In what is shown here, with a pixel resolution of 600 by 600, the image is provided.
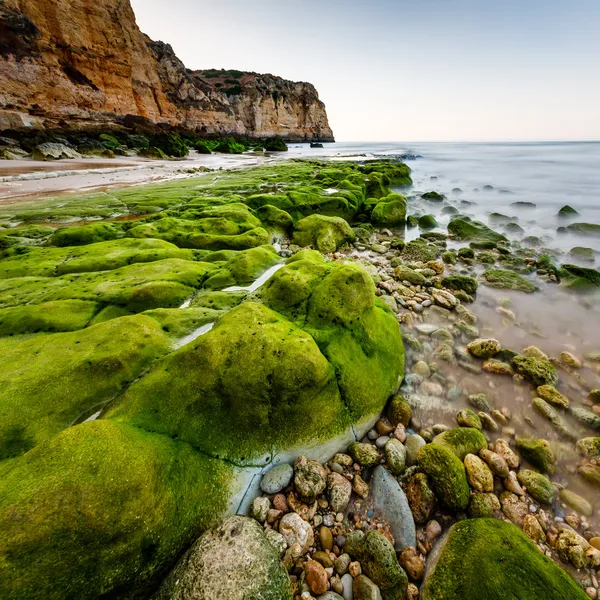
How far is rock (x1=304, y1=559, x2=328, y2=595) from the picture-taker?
227 centimetres

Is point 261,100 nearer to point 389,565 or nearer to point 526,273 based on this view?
point 526,273

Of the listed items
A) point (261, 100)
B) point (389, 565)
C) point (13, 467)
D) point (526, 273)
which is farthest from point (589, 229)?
point (261, 100)

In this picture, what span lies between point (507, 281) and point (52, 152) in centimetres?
3972

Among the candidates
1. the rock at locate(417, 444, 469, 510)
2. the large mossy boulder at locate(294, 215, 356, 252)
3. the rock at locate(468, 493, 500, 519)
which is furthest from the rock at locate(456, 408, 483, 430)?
the large mossy boulder at locate(294, 215, 356, 252)

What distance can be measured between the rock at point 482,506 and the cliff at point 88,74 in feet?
164

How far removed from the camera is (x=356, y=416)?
3.47 m

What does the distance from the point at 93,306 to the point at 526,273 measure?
1067 centimetres

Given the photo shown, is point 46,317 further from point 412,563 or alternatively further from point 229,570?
point 412,563

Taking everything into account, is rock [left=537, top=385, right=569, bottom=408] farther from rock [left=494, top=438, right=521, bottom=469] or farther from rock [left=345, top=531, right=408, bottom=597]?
rock [left=345, top=531, right=408, bottom=597]

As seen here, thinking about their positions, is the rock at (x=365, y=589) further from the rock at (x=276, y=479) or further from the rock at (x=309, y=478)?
the rock at (x=276, y=479)

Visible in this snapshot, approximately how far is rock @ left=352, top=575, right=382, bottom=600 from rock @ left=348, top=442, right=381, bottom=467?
0.99 meters

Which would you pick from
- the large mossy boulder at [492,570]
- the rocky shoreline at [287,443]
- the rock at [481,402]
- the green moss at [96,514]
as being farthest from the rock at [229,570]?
the rock at [481,402]

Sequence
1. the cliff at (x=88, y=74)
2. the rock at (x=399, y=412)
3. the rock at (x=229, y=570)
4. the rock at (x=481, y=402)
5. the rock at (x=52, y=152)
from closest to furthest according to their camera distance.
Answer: the rock at (x=229, y=570)
the rock at (x=399, y=412)
the rock at (x=481, y=402)
the rock at (x=52, y=152)
the cliff at (x=88, y=74)

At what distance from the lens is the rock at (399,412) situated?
3.67 meters
